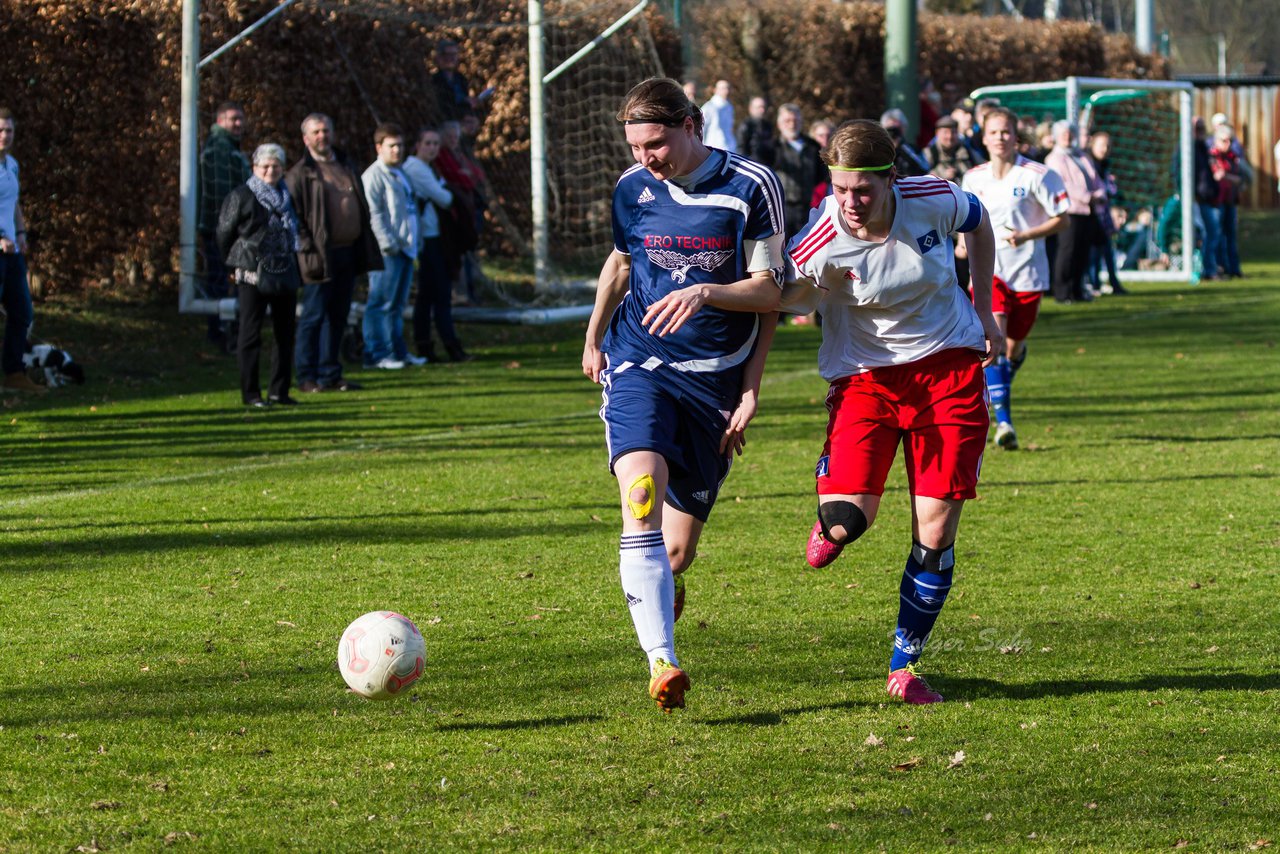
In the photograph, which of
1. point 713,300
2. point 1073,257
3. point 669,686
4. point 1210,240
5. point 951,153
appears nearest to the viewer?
point 669,686

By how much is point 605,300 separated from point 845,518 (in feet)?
3.64

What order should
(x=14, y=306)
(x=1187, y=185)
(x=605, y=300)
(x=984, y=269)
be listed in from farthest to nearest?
1. (x=1187, y=185)
2. (x=14, y=306)
3. (x=984, y=269)
4. (x=605, y=300)

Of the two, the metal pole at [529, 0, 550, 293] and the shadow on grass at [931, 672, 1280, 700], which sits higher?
the metal pole at [529, 0, 550, 293]

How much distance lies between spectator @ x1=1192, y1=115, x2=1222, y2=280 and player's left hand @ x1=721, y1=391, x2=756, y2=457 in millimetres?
20836

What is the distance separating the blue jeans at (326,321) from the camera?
44.0 ft

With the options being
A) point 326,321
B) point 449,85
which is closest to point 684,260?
point 326,321

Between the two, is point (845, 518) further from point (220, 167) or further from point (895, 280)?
point (220, 167)

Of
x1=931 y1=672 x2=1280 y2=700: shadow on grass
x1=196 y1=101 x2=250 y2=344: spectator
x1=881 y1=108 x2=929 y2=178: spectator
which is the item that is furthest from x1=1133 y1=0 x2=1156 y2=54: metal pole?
x1=931 y1=672 x2=1280 y2=700: shadow on grass

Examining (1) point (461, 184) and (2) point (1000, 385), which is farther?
(1) point (461, 184)

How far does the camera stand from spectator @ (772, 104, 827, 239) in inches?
716

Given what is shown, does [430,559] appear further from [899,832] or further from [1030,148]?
[1030,148]

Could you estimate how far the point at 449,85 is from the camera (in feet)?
62.1

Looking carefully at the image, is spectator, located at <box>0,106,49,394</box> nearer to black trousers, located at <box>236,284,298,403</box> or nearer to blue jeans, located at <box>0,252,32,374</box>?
blue jeans, located at <box>0,252,32,374</box>

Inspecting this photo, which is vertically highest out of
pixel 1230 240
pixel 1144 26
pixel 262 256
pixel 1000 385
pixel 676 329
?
pixel 1144 26
